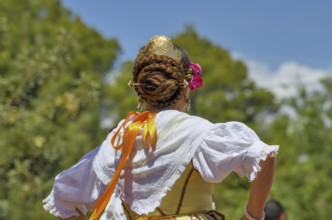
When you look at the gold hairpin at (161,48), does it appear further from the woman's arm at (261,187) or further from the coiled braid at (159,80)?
the woman's arm at (261,187)

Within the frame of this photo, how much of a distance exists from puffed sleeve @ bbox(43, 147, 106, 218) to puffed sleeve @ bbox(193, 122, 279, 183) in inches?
20.2

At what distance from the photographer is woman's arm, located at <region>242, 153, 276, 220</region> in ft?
9.04

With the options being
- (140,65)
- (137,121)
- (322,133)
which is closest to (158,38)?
(140,65)

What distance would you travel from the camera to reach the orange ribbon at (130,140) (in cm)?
301

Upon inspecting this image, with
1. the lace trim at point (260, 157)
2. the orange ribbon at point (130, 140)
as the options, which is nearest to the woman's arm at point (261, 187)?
the lace trim at point (260, 157)

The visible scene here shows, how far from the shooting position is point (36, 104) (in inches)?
399

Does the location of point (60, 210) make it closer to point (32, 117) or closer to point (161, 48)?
point (161, 48)

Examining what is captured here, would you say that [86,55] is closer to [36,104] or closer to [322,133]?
[322,133]

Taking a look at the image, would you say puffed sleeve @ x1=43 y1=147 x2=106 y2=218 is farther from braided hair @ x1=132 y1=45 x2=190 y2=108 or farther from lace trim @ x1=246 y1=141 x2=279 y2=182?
lace trim @ x1=246 y1=141 x2=279 y2=182

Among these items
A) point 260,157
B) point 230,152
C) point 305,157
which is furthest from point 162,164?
point 305,157

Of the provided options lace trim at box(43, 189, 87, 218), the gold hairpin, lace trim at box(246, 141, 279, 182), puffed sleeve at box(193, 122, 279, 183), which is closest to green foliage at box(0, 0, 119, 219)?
lace trim at box(43, 189, 87, 218)

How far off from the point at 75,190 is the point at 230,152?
2.38 feet

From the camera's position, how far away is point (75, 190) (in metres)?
3.20

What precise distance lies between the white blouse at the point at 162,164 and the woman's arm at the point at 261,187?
30 mm
